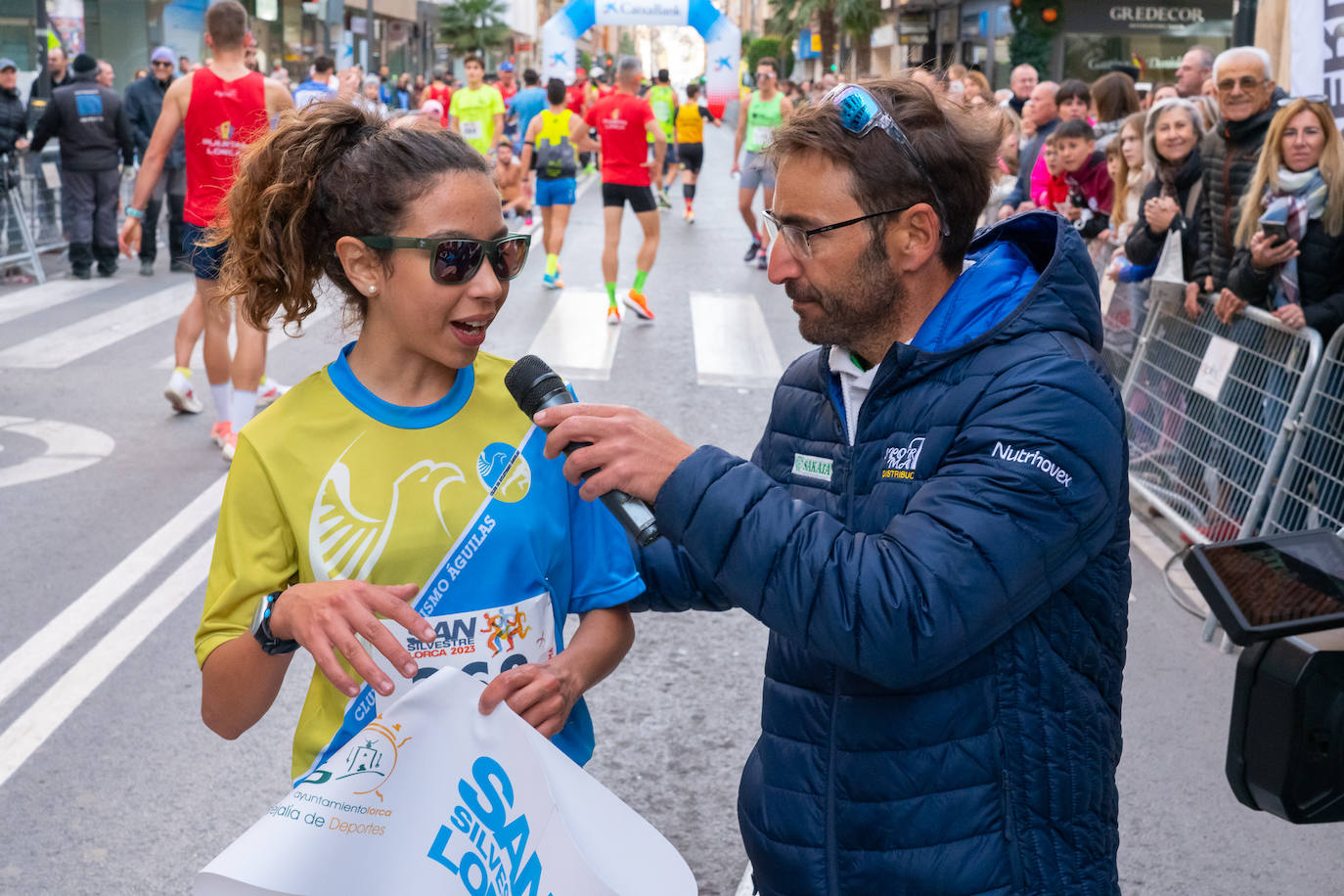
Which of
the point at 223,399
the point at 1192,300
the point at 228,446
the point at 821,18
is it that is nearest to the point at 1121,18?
the point at 821,18

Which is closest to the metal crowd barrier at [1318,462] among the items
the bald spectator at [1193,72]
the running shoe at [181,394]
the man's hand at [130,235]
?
the bald spectator at [1193,72]

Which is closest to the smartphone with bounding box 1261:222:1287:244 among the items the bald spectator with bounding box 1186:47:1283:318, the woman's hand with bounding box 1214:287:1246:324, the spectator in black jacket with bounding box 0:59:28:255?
the woman's hand with bounding box 1214:287:1246:324

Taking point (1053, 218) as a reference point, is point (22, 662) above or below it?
below

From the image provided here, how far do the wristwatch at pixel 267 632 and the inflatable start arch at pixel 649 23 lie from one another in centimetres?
2393

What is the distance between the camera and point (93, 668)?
489cm

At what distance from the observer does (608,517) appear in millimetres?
2166

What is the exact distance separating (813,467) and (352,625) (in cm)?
68

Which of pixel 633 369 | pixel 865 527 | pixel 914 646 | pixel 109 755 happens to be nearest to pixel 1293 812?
pixel 914 646

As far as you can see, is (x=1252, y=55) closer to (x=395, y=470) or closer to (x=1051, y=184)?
(x=1051, y=184)

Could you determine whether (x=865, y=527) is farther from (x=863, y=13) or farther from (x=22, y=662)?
(x=863, y=13)

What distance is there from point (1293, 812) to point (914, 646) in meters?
0.44

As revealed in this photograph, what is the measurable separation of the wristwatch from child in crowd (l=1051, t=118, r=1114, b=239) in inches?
313

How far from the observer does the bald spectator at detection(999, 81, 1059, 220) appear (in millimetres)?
10523

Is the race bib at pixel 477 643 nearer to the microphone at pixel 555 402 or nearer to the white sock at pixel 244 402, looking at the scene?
the microphone at pixel 555 402
